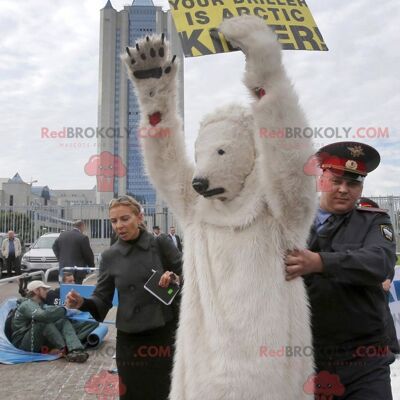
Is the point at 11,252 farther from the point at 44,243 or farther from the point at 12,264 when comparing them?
the point at 44,243

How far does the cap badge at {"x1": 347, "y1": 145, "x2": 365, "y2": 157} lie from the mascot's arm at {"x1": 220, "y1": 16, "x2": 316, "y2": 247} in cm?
57

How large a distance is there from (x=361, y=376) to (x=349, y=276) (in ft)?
1.70

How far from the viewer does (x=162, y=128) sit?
228cm

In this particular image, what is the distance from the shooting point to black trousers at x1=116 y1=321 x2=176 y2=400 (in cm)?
301

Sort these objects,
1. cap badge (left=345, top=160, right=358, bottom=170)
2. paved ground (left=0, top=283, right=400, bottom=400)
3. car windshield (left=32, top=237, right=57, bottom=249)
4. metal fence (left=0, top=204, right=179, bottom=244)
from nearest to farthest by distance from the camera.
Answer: cap badge (left=345, top=160, right=358, bottom=170) → paved ground (left=0, top=283, right=400, bottom=400) → metal fence (left=0, top=204, right=179, bottom=244) → car windshield (left=32, top=237, right=57, bottom=249)

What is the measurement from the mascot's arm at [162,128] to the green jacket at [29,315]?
14.5 ft

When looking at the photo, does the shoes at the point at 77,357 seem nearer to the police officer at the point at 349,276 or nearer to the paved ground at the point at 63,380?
the paved ground at the point at 63,380

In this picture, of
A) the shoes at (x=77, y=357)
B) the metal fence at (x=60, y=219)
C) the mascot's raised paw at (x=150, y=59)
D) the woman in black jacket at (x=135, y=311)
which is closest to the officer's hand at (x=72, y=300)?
the woman in black jacket at (x=135, y=311)

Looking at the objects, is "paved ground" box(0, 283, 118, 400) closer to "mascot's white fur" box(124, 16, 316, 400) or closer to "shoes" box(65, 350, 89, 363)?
"shoes" box(65, 350, 89, 363)

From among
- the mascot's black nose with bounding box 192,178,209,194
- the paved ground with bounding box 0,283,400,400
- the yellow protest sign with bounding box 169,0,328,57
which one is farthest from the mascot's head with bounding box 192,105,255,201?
the paved ground with bounding box 0,283,400,400

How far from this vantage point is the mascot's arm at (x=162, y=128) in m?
2.20

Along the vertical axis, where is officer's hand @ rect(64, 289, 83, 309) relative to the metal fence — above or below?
below

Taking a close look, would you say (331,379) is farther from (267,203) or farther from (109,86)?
(109,86)

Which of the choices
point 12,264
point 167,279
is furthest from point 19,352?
point 12,264
